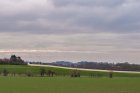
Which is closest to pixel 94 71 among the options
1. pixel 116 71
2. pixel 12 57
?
pixel 116 71

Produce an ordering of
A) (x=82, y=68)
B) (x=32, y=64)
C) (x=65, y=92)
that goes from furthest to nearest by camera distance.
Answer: (x=32, y=64)
(x=82, y=68)
(x=65, y=92)

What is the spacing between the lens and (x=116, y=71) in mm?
93312

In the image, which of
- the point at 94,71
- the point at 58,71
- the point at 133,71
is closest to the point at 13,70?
the point at 58,71

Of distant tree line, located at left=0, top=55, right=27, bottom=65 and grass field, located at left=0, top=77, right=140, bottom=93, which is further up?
distant tree line, located at left=0, top=55, right=27, bottom=65

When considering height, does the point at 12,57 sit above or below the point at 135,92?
above

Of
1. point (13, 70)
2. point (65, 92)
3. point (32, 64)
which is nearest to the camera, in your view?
point (65, 92)

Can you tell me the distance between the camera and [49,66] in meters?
102

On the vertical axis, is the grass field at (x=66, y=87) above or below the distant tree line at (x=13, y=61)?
below

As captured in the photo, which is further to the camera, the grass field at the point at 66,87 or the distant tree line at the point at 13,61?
the distant tree line at the point at 13,61

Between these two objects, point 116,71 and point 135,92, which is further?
point 116,71

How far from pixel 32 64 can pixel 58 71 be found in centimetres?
1481

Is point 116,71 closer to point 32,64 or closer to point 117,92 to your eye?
point 32,64

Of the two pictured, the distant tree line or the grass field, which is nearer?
the grass field

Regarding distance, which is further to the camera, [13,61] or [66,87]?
[13,61]
